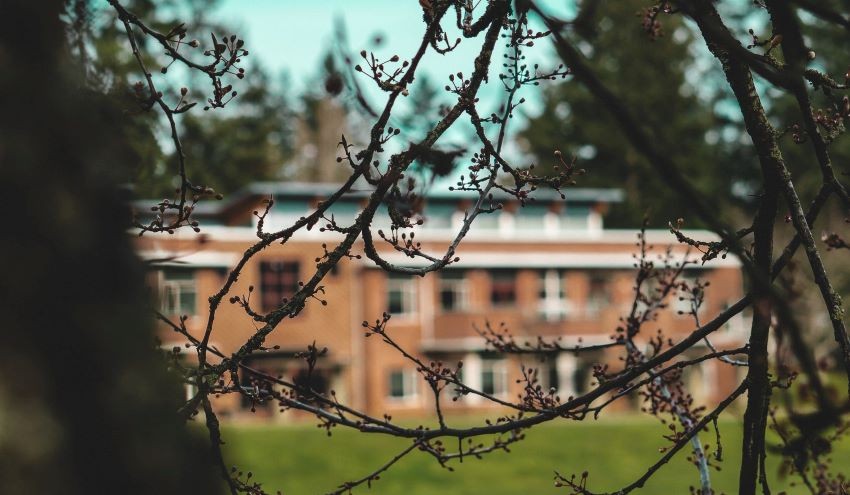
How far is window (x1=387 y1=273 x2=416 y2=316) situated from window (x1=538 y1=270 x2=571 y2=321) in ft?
16.9

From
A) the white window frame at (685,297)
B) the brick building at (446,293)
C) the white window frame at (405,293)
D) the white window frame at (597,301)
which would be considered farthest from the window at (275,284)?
the white window frame at (685,297)

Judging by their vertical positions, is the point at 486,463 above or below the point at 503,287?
below

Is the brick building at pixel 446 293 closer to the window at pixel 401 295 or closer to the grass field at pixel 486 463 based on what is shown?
the window at pixel 401 295

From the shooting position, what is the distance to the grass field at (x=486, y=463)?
2262 centimetres

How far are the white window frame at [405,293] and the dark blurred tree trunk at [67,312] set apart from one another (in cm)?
3643

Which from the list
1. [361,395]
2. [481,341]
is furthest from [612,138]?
[361,395]

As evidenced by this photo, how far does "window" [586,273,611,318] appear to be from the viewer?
131ft

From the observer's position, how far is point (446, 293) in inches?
1518

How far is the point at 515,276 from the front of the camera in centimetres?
3900

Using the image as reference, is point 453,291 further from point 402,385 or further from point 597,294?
point 597,294

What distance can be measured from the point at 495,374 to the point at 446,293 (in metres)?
3.96

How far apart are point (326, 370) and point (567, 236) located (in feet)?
34.4

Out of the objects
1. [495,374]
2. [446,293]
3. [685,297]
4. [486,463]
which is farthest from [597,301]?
[685,297]

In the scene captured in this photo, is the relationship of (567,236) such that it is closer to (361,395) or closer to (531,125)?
(361,395)
